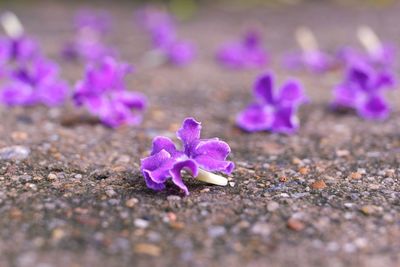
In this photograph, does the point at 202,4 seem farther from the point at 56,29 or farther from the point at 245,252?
the point at 245,252

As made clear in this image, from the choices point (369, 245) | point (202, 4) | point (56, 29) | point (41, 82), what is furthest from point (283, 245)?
point (202, 4)

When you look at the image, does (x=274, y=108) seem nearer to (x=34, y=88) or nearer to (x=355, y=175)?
(x=355, y=175)

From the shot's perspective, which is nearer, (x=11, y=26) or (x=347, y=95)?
(x=347, y=95)

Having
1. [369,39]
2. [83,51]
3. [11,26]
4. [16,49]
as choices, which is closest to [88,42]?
[83,51]

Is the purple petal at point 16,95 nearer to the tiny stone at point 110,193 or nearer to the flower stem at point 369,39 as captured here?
Result: the tiny stone at point 110,193

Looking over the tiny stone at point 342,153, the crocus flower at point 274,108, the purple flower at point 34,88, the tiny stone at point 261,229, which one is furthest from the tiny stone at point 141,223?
the purple flower at point 34,88

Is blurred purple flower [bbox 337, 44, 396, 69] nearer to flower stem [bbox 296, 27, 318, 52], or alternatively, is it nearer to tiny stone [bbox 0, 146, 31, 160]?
flower stem [bbox 296, 27, 318, 52]

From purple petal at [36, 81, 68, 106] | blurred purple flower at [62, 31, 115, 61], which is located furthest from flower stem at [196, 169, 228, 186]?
blurred purple flower at [62, 31, 115, 61]
